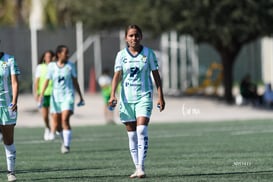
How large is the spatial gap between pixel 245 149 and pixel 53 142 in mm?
5903

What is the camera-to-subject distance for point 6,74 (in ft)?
44.5

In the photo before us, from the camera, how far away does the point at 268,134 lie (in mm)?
24219

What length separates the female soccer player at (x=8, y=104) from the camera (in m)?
13.4

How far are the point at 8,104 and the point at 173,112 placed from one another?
1173 inches

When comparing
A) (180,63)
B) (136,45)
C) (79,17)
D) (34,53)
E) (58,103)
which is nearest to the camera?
(136,45)

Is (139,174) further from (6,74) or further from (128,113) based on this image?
(6,74)

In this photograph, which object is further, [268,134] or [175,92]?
[175,92]

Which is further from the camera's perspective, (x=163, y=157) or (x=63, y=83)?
(x=63, y=83)

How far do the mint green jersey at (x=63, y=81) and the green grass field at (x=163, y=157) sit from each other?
1111mm

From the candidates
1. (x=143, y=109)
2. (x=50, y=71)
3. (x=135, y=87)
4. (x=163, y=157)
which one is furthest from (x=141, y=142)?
(x=50, y=71)

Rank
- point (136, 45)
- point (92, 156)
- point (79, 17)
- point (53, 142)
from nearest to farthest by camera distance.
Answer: point (136, 45)
point (92, 156)
point (53, 142)
point (79, 17)

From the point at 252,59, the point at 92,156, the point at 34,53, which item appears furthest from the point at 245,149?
the point at 252,59

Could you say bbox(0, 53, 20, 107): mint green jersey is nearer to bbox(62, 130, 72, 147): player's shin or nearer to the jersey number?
the jersey number

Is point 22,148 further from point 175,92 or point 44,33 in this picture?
point 175,92
